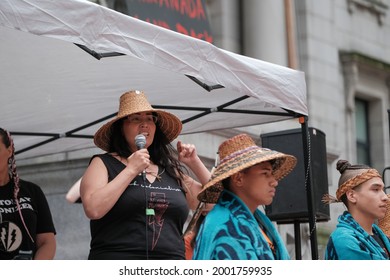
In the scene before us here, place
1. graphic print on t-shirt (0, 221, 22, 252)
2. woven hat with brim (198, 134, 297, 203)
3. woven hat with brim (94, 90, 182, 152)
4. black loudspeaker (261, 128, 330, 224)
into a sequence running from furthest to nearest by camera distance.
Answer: black loudspeaker (261, 128, 330, 224) < graphic print on t-shirt (0, 221, 22, 252) < woven hat with brim (94, 90, 182, 152) < woven hat with brim (198, 134, 297, 203)

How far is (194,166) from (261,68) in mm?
777

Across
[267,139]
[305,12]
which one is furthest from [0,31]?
[305,12]

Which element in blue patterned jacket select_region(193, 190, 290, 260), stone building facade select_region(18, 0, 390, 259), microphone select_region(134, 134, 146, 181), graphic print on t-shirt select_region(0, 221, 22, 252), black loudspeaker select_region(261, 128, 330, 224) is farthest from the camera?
stone building facade select_region(18, 0, 390, 259)

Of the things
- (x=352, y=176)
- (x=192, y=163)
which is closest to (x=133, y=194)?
(x=192, y=163)

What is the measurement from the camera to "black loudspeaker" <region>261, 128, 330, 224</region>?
999 centimetres

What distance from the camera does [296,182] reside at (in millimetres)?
10047

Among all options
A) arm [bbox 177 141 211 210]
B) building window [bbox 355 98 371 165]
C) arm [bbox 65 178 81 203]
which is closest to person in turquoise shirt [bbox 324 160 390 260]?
arm [bbox 177 141 211 210]

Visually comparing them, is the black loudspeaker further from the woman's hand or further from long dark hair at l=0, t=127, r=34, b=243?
long dark hair at l=0, t=127, r=34, b=243

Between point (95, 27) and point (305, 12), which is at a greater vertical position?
point (305, 12)

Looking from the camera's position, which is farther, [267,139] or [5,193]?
[267,139]

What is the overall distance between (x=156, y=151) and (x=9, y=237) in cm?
104

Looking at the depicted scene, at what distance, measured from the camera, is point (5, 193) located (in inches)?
286

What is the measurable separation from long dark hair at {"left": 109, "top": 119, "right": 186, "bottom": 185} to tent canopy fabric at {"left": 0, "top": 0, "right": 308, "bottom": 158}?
476 mm
